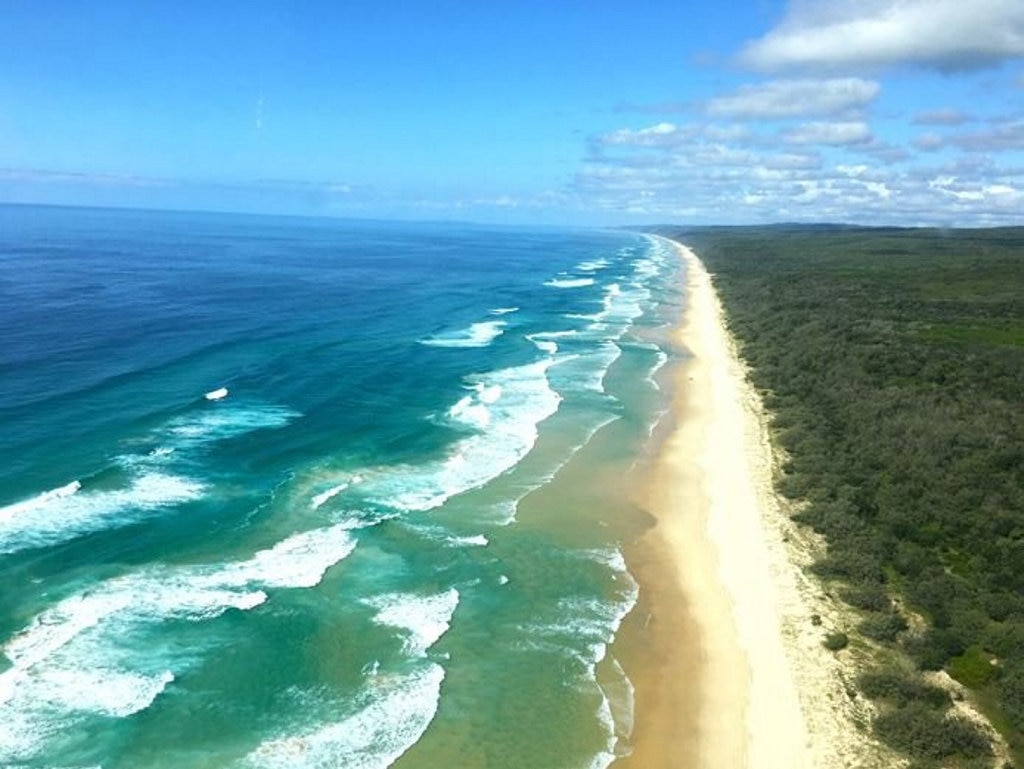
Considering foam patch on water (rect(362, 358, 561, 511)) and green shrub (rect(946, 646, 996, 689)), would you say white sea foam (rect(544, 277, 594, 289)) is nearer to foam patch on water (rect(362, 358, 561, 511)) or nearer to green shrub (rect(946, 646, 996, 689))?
foam patch on water (rect(362, 358, 561, 511))

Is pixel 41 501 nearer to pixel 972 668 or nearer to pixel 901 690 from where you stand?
pixel 901 690

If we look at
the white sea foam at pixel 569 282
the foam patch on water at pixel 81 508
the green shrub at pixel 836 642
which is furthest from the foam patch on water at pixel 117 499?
the white sea foam at pixel 569 282

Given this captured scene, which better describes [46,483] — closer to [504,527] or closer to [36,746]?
[36,746]

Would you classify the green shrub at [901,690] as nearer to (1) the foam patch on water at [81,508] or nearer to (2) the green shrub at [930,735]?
(2) the green shrub at [930,735]

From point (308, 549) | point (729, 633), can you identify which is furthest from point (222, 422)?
point (729, 633)

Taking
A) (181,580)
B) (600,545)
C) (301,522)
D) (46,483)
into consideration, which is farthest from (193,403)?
(600,545)
